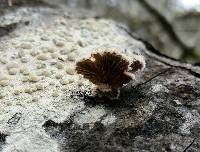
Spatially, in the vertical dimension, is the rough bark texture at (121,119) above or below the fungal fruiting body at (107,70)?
below

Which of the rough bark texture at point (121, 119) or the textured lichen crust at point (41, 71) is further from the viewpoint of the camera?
the textured lichen crust at point (41, 71)

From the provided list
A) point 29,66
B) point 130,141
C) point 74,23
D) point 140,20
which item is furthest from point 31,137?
point 140,20

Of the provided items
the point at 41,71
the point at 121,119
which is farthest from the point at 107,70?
the point at 41,71

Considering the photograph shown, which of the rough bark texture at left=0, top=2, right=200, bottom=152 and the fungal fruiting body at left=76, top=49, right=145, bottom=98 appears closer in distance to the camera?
the rough bark texture at left=0, top=2, right=200, bottom=152

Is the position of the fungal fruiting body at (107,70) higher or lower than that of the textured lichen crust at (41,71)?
higher

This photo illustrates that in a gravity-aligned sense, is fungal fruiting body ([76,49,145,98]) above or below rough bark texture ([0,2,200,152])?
above

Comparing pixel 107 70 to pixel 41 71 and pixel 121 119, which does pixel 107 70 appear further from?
pixel 41 71
